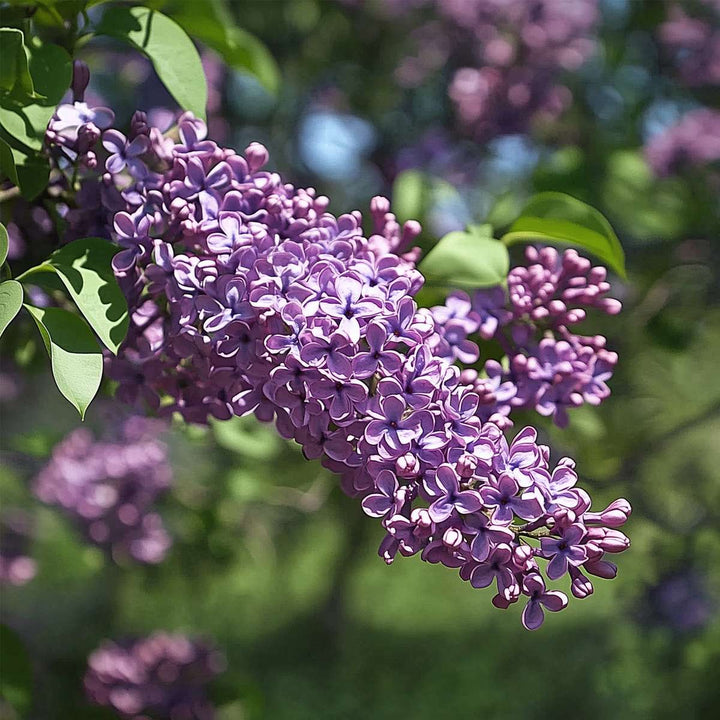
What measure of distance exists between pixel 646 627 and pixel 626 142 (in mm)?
1129

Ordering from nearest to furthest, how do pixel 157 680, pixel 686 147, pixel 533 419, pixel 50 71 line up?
1. pixel 50 71
2. pixel 533 419
3. pixel 157 680
4. pixel 686 147

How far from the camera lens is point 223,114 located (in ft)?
7.91

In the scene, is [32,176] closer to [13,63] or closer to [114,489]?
[13,63]

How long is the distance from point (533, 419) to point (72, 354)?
1.84 feet

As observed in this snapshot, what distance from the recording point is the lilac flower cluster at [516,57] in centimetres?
205

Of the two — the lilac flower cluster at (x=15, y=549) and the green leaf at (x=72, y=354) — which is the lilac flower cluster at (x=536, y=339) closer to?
the green leaf at (x=72, y=354)

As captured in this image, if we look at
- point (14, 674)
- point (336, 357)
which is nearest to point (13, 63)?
point (336, 357)

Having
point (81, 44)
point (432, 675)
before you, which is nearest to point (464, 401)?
point (81, 44)

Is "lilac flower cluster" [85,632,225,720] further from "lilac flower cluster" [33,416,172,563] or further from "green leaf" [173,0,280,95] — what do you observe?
"green leaf" [173,0,280,95]

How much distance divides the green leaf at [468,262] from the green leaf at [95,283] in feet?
0.96

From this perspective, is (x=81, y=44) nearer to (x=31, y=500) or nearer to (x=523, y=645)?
(x=31, y=500)

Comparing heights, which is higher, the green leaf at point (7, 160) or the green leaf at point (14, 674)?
the green leaf at point (7, 160)

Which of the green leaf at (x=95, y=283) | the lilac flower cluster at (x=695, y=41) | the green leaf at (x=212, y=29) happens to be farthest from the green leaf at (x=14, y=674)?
the lilac flower cluster at (x=695, y=41)

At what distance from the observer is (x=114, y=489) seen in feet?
5.99
